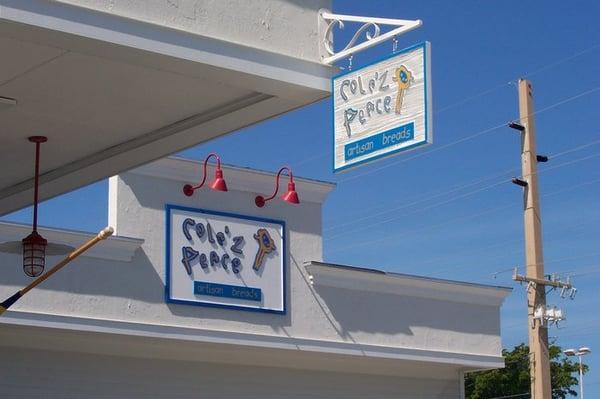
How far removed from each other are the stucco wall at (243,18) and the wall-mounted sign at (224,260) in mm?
10236

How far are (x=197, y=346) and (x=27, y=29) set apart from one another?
Answer: 40.1ft

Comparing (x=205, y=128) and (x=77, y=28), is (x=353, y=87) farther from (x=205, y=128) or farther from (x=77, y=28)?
(x=77, y=28)

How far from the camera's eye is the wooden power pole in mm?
25062

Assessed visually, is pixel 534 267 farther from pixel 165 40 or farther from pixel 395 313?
pixel 165 40

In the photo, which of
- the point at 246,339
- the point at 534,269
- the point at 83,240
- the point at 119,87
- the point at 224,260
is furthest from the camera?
the point at 534,269

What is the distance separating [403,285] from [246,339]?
11.5 ft

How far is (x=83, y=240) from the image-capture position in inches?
724

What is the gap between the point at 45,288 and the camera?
1773cm

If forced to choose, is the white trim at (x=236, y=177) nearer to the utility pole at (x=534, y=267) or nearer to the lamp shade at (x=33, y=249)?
the utility pole at (x=534, y=267)

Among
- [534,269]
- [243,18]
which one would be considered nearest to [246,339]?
[534,269]

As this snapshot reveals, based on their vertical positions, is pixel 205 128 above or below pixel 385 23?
below

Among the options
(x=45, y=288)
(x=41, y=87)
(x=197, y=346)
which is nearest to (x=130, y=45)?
(x=41, y=87)

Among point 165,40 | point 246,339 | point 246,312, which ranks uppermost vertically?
point 165,40

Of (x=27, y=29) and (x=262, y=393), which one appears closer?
(x=27, y=29)
